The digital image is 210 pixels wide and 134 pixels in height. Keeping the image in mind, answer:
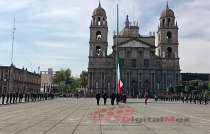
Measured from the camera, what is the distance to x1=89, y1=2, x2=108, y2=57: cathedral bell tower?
409 ft

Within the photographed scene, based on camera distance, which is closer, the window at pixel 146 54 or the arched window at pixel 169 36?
the arched window at pixel 169 36

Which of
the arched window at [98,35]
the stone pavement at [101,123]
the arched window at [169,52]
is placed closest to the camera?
the stone pavement at [101,123]

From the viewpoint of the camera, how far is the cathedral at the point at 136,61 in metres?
125

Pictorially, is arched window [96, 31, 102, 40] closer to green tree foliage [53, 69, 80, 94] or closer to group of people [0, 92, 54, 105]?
green tree foliage [53, 69, 80, 94]

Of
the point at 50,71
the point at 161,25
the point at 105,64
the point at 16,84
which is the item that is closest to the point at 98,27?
the point at 105,64

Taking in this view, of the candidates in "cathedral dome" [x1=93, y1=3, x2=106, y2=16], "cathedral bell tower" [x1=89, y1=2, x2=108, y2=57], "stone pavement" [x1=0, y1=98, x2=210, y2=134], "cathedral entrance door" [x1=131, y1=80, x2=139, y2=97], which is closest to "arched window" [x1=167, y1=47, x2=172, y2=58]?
"cathedral entrance door" [x1=131, y1=80, x2=139, y2=97]

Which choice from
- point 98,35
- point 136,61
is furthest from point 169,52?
point 98,35

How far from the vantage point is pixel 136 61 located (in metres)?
127

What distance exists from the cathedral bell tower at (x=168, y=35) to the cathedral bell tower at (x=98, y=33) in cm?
1812

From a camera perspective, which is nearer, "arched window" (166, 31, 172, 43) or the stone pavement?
the stone pavement

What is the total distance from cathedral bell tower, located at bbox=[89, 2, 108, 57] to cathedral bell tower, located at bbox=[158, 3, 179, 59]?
18119 millimetres

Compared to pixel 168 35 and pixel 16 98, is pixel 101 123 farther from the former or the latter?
pixel 168 35

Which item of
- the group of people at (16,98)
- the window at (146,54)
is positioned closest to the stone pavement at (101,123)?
the group of people at (16,98)

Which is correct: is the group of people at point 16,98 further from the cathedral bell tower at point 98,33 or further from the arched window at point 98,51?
the arched window at point 98,51
